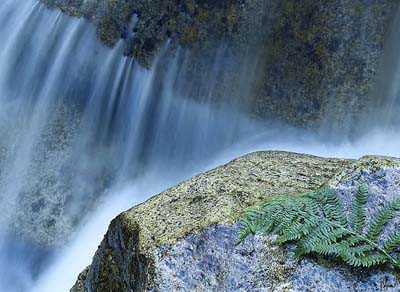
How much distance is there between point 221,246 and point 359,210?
68 centimetres

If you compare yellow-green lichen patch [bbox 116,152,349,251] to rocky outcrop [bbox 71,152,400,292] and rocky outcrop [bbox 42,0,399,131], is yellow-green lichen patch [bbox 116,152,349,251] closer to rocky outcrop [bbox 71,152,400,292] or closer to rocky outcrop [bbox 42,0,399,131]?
rocky outcrop [bbox 71,152,400,292]

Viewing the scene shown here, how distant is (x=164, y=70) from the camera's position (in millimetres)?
8016

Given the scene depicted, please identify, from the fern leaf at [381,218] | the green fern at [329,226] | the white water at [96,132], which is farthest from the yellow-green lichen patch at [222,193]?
the white water at [96,132]

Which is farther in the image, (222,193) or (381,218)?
(222,193)

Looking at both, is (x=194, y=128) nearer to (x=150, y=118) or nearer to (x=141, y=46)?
(x=150, y=118)

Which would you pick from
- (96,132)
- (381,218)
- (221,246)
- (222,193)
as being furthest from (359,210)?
(96,132)

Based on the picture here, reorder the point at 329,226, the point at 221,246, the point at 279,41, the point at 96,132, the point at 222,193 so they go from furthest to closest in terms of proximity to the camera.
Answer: the point at 96,132
the point at 279,41
the point at 222,193
the point at 221,246
the point at 329,226

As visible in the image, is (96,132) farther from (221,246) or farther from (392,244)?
(392,244)

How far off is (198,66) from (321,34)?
1962 mm

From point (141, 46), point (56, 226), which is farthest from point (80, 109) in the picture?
point (56, 226)

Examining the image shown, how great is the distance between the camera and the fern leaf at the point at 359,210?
2273mm

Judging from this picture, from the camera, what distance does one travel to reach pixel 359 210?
2.33 meters

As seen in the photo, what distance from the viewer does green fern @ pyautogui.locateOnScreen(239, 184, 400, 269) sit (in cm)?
216

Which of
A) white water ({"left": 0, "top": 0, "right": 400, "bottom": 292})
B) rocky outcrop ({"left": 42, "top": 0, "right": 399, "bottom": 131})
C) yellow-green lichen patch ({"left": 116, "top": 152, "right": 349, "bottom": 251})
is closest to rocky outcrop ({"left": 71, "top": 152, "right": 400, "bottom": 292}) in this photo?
yellow-green lichen patch ({"left": 116, "top": 152, "right": 349, "bottom": 251})
